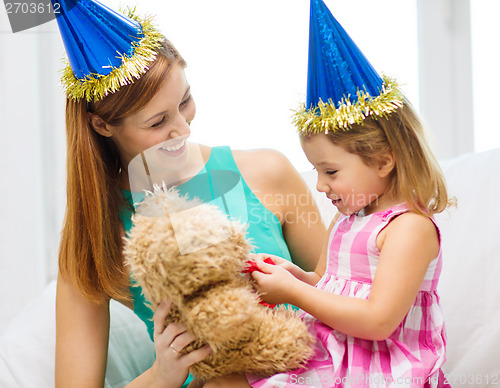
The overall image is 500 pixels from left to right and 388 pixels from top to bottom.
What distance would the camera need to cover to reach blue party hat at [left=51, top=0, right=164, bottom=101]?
3.00 feet

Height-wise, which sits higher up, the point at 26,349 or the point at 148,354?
the point at 26,349

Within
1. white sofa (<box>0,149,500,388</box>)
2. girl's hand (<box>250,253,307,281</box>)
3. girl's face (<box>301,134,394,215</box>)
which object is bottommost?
white sofa (<box>0,149,500,388</box>)

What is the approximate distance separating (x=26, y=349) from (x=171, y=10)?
1344mm

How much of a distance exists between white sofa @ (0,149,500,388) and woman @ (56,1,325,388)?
21cm

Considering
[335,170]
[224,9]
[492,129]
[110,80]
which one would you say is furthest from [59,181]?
[492,129]

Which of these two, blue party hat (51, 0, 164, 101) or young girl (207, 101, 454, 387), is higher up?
blue party hat (51, 0, 164, 101)

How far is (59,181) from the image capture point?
194cm

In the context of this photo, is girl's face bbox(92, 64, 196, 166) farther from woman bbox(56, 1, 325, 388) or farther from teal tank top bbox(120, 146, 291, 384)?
teal tank top bbox(120, 146, 291, 384)

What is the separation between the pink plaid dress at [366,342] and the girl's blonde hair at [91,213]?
424mm

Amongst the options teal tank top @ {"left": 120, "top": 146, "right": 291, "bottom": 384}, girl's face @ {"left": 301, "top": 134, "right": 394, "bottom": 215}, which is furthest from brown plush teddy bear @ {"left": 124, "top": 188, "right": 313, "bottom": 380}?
teal tank top @ {"left": 120, "top": 146, "right": 291, "bottom": 384}

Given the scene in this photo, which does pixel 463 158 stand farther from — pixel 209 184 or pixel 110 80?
pixel 110 80

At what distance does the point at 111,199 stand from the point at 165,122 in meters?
0.23

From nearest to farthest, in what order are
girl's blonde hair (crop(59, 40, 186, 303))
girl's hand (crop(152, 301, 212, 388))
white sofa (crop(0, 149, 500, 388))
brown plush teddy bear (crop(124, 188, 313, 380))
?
brown plush teddy bear (crop(124, 188, 313, 380)), girl's hand (crop(152, 301, 212, 388)), girl's blonde hair (crop(59, 40, 186, 303)), white sofa (crop(0, 149, 500, 388))

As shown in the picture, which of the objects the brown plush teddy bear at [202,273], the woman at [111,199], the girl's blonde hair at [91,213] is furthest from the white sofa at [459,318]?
the brown plush teddy bear at [202,273]
